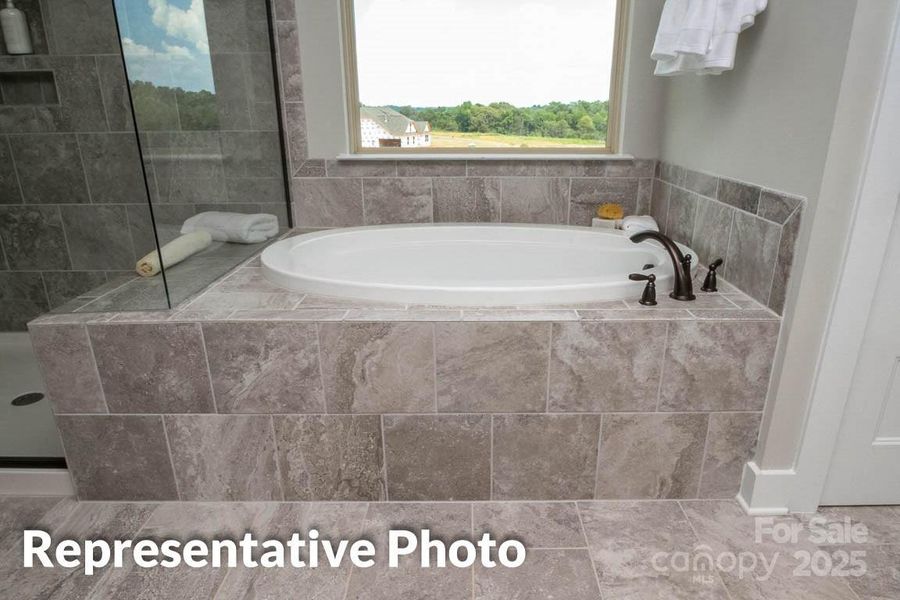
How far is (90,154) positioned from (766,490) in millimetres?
2938

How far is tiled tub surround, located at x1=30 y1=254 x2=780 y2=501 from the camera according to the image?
58.8 inches

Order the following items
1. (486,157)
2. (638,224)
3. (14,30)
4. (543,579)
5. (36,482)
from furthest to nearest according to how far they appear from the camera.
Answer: (486,157), (638,224), (14,30), (36,482), (543,579)

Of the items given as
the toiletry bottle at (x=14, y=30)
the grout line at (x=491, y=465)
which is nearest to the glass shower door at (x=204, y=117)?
the toiletry bottle at (x=14, y=30)

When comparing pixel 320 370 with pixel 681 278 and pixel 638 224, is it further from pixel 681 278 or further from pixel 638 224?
pixel 638 224

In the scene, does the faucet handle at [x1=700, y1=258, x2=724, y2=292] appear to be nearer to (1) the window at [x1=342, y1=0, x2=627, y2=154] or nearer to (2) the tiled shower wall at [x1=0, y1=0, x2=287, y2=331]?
(1) the window at [x1=342, y1=0, x2=627, y2=154]

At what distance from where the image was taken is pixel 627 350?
150cm

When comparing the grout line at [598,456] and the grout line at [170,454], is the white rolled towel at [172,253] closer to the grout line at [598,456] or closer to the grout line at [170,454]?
the grout line at [170,454]

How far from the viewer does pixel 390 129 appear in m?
2.62

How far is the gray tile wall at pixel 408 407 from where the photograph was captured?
1494 millimetres

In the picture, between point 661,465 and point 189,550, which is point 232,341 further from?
point 661,465

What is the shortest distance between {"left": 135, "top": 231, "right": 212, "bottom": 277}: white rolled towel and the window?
3.37 ft

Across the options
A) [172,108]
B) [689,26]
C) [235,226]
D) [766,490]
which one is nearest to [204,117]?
[172,108]

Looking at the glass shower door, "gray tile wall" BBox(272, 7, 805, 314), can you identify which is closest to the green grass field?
"gray tile wall" BBox(272, 7, 805, 314)

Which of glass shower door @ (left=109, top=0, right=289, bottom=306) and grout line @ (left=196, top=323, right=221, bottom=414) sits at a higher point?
glass shower door @ (left=109, top=0, right=289, bottom=306)
